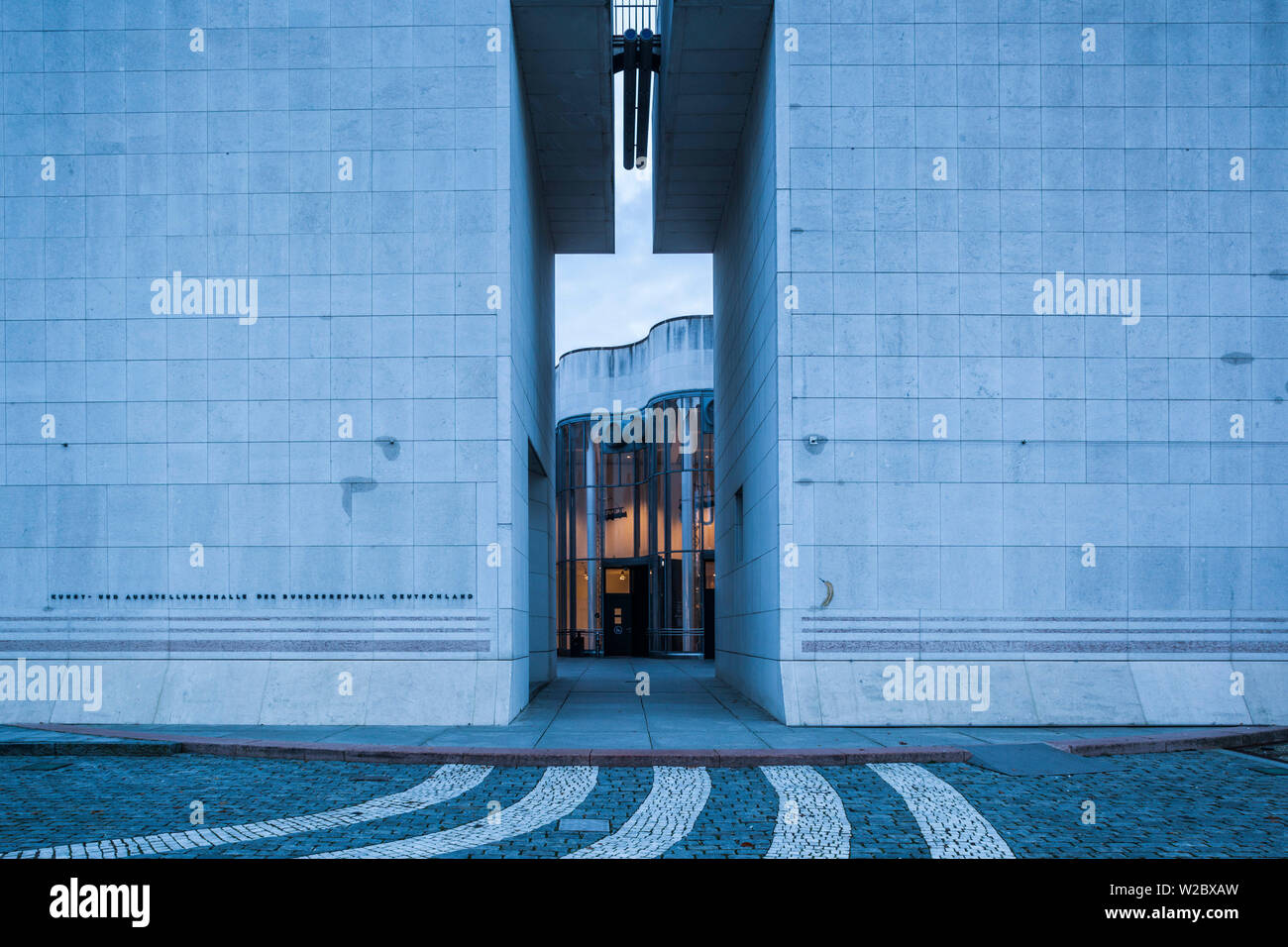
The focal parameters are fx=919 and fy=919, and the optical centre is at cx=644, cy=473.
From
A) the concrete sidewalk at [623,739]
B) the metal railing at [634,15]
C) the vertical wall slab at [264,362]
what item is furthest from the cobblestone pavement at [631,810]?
the metal railing at [634,15]

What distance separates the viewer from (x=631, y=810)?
7.73 meters

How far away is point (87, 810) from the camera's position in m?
7.69

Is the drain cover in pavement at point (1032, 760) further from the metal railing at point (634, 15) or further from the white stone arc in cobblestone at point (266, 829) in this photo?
the metal railing at point (634, 15)

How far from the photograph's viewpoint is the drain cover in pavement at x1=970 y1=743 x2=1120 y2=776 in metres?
9.49

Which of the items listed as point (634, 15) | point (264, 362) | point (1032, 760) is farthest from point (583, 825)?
point (634, 15)

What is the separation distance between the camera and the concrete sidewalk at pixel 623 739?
10.1m

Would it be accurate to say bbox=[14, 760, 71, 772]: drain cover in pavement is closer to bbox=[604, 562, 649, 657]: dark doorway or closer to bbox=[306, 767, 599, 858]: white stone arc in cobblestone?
bbox=[306, 767, 599, 858]: white stone arc in cobblestone

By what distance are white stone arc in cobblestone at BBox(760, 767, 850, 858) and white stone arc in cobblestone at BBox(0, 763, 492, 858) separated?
3.00m

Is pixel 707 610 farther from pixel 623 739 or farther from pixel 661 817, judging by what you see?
pixel 661 817

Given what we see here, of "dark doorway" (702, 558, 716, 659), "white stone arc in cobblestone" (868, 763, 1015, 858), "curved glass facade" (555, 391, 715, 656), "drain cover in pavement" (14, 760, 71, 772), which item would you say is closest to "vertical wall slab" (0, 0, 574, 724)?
"drain cover in pavement" (14, 760, 71, 772)

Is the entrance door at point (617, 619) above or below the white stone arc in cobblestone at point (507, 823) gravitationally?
below

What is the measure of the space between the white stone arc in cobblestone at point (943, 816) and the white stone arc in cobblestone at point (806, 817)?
62 cm
